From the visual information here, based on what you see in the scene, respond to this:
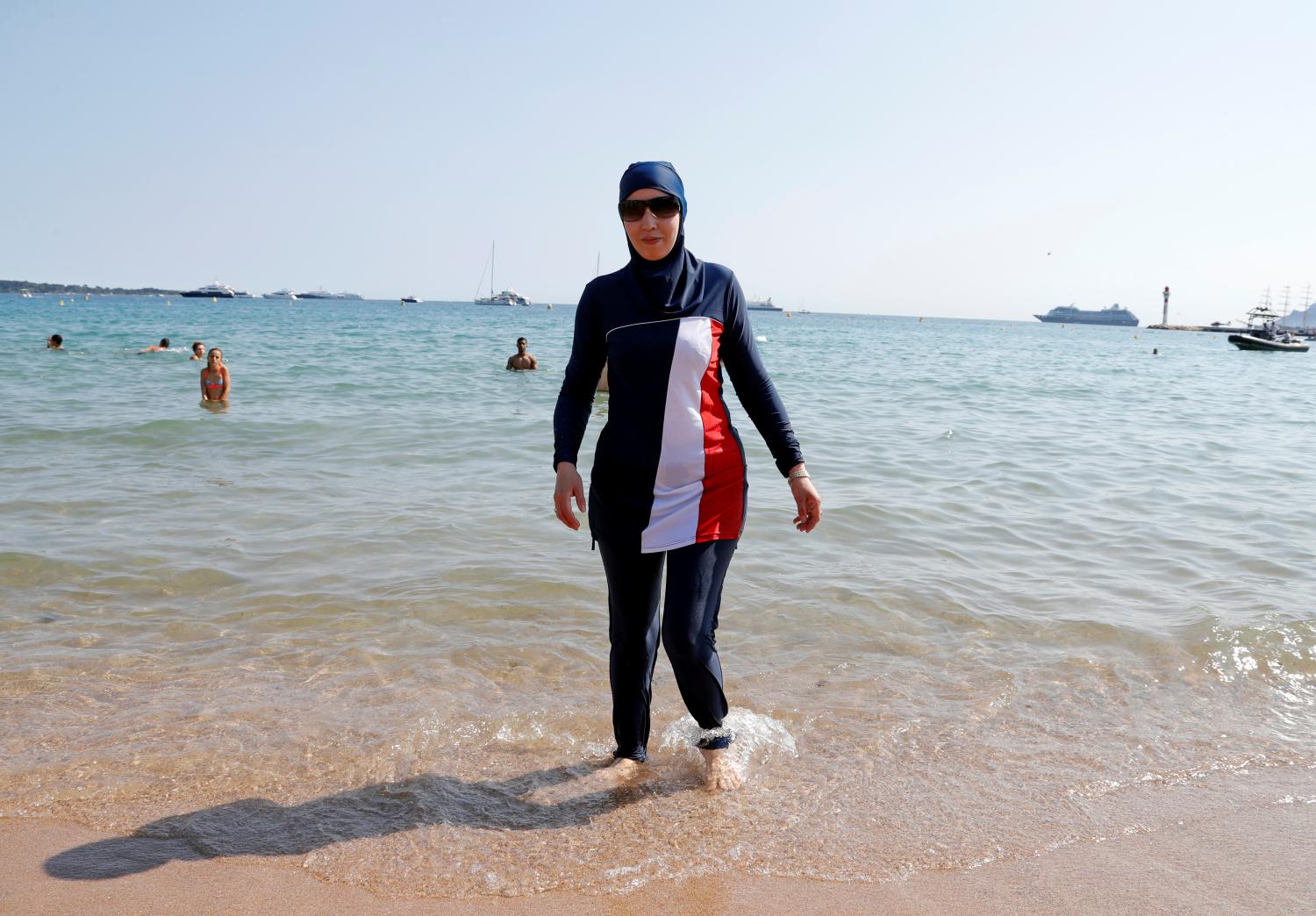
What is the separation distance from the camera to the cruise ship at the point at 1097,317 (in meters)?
166

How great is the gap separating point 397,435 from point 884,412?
27.1ft

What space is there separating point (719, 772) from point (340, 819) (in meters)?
1.22

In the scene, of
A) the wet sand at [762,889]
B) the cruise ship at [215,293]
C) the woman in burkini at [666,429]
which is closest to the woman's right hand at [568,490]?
the woman in burkini at [666,429]

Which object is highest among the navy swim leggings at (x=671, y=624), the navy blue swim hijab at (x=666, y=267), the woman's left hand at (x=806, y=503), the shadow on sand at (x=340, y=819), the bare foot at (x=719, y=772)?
the navy blue swim hijab at (x=666, y=267)

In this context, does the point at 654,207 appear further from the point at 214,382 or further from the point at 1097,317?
the point at 1097,317

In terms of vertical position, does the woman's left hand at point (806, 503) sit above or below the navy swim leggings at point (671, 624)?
above

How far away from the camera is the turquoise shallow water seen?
2885 millimetres

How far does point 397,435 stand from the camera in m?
11.6

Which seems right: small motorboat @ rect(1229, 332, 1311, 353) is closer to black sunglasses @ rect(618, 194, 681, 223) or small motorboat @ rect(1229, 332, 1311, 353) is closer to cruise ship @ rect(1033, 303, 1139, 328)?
black sunglasses @ rect(618, 194, 681, 223)

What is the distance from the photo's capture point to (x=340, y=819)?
2875 mm

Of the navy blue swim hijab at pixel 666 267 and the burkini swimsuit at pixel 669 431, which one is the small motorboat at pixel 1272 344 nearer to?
the burkini swimsuit at pixel 669 431

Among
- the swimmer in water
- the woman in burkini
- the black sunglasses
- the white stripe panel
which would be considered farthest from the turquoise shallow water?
the swimmer in water

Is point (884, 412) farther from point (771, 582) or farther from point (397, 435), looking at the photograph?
point (771, 582)

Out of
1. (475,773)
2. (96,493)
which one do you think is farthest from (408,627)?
(96,493)
